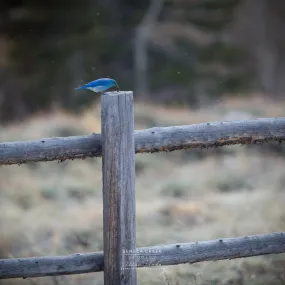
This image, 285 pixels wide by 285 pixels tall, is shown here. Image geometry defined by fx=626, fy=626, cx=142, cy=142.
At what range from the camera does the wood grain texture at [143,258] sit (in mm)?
3000

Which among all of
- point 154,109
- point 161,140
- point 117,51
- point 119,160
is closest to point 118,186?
point 119,160

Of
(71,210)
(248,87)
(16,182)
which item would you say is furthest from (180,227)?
(248,87)

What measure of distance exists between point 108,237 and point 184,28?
19105mm

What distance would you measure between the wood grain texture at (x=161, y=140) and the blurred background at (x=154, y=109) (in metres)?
0.95

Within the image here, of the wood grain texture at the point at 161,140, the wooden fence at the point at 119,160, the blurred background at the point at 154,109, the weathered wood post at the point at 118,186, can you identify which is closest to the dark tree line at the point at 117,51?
the blurred background at the point at 154,109

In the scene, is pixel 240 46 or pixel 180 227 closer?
pixel 180 227

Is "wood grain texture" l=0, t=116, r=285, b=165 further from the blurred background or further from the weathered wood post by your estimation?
the blurred background

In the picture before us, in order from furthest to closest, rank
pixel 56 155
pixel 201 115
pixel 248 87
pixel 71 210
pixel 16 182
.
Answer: pixel 248 87 → pixel 201 115 → pixel 16 182 → pixel 71 210 → pixel 56 155

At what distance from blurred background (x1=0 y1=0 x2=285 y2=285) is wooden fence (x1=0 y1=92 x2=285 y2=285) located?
0.62m

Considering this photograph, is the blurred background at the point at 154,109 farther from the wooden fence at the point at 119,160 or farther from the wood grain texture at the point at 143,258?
the wooden fence at the point at 119,160

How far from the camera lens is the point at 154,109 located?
1221 centimetres

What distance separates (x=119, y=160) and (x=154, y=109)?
9.35 m

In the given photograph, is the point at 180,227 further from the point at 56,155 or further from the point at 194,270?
the point at 56,155

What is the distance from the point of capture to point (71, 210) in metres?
6.56
